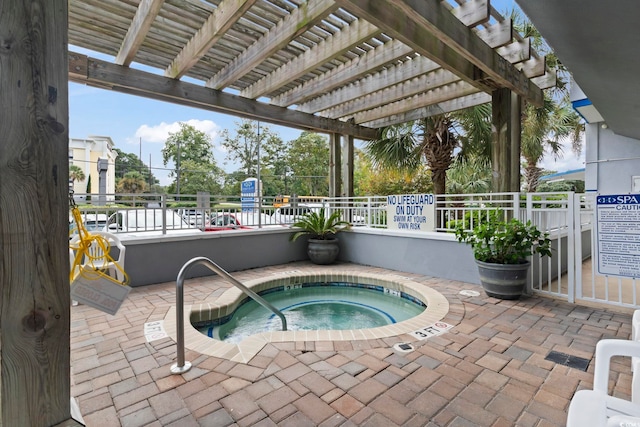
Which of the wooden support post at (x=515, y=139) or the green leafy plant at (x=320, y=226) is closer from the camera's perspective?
the wooden support post at (x=515, y=139)

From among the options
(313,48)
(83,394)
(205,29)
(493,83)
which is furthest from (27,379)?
(493,83)

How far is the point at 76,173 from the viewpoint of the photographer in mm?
23484

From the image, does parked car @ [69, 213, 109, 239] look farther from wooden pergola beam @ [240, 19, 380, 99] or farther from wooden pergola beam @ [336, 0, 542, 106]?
wooden pergola beam @ [240, 19, 380, 99]

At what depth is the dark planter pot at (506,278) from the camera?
12.0ft

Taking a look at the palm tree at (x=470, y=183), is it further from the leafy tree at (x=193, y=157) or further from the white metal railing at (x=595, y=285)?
the leafy tree at (x=193, y=157)

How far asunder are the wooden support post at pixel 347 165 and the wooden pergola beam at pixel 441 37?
2845 mm

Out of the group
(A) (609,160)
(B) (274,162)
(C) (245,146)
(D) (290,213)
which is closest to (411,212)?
(D) (290,213)

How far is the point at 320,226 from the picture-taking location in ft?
20.5

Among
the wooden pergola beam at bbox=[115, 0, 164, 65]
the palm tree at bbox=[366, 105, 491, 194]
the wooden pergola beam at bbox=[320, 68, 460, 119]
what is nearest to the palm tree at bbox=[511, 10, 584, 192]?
the palm tree at bbox=[366, 105, 491, 194]

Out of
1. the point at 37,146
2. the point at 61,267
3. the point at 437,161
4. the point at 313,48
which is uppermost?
the point at 313,48

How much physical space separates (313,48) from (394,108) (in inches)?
96.8

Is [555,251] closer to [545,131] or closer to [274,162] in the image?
[545,131]

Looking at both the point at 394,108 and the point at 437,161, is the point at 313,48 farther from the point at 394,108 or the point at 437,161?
the point at 437,161

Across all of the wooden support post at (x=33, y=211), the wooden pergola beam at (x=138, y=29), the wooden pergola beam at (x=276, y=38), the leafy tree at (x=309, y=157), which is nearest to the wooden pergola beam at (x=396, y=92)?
the wooden pergola beam at (x=276, y=38)
